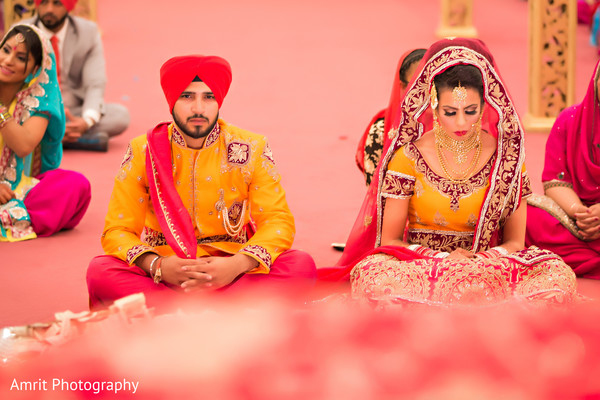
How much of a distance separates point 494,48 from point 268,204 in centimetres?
762

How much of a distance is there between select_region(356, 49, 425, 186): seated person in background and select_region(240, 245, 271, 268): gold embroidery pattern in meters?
0.79

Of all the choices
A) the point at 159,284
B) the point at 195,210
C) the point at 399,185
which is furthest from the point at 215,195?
the point at 399,185

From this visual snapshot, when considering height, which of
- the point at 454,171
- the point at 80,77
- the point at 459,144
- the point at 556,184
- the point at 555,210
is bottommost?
the point at 555,210

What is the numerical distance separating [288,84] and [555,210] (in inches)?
207

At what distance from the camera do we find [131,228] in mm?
3656

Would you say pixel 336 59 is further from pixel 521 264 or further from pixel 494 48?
pixel 521 264

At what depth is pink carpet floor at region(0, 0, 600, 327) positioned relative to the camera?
472cm

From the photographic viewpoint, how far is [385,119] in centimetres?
425

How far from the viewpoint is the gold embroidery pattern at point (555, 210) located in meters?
4.34

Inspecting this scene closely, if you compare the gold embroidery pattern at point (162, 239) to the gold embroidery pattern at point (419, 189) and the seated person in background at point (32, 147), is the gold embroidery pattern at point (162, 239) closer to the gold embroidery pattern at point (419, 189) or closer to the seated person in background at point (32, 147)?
the gold embroidery pattern at point (419, 189)

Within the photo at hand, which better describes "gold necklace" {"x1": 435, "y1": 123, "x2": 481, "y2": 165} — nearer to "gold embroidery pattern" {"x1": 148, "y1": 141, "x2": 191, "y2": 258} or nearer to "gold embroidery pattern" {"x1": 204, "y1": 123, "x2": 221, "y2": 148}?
"gold embroidery pattern" {"x1": 204, "y1": 123, "x2": 221, "y2": 148}

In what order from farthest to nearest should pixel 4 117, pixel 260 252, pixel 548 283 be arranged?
1. pixel 4 117
2. pixel 260 252
3. pixel 548 283

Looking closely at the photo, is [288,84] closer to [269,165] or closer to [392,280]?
[269,165]

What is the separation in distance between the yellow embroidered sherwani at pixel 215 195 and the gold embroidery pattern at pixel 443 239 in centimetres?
51
